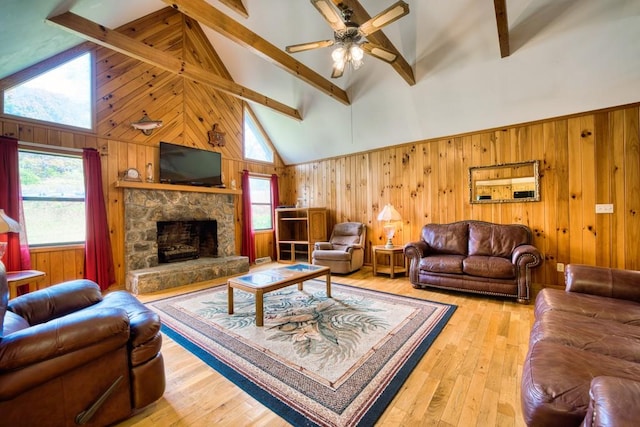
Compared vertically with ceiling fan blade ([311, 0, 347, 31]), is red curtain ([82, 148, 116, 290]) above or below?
below

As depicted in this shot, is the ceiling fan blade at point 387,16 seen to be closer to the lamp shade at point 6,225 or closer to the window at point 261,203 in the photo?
the lamp shade at point 6,225

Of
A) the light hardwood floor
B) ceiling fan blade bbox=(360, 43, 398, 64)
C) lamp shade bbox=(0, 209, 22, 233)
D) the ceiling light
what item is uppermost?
ceiling fan blade bbox=(360, 43, 398, 64)

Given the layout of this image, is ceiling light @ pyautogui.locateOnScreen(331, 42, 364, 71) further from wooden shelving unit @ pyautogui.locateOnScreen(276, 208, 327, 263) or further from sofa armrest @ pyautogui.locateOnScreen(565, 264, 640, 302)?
wooden shelving unit @ pyautogui.locateOnScreen(276, 208, 327, 263)

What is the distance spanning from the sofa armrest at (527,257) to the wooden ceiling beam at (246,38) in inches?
136

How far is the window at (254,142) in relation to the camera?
20.0ft

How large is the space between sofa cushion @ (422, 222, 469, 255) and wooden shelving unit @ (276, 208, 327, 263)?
224 centimetres

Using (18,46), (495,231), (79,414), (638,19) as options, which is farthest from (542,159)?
(18,46)

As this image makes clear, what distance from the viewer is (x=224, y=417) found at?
1.50m

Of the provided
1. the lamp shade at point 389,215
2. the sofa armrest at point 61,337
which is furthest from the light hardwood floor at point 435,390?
the lamp shade at point 389,215

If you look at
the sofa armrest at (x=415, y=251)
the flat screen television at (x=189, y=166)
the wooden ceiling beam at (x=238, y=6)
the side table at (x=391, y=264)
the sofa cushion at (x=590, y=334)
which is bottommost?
the side table at (x=391, y=264)

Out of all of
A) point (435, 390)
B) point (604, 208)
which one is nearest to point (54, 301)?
point (435, 390)

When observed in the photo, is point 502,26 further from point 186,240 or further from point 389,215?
point 186,240

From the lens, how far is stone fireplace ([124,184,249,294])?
4145 millimetres

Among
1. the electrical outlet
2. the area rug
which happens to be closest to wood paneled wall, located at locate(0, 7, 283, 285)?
the area rug
